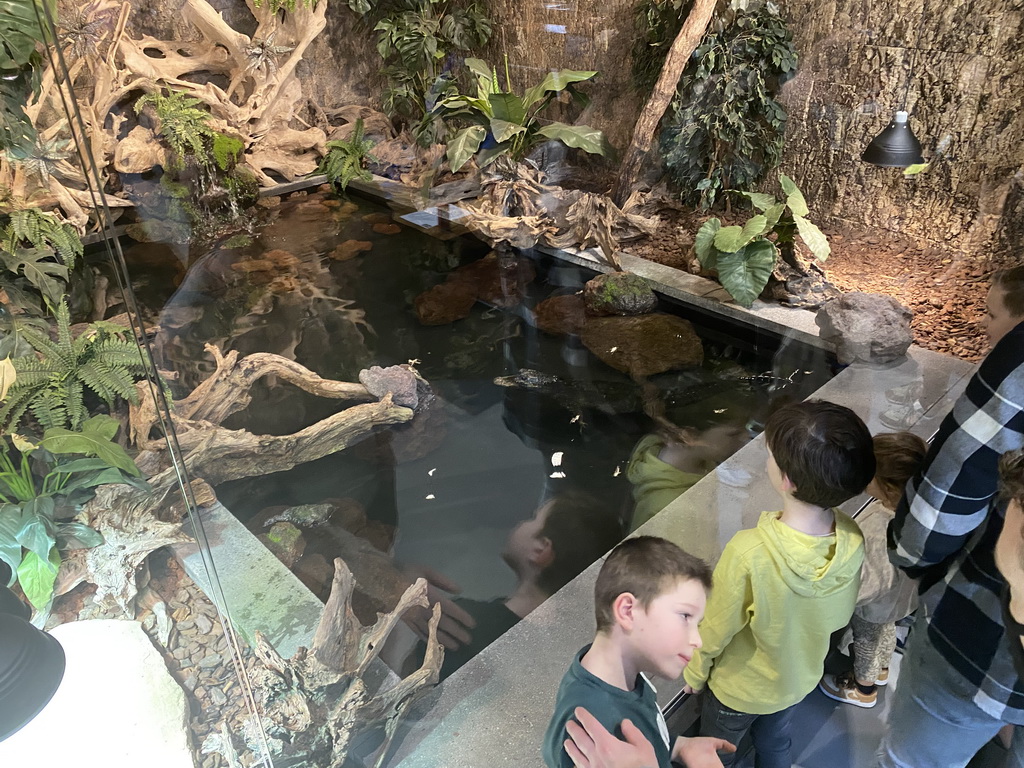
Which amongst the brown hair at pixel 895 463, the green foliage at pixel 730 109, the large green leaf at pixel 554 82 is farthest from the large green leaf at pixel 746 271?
the brown hair at pixel 895 463

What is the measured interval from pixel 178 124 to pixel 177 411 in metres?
1.63

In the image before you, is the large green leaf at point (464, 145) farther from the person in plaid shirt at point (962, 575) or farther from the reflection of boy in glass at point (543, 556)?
the person in plaid shirt at point (962, 575)

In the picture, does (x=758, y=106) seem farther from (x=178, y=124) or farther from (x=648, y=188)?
(x=178, y=124)

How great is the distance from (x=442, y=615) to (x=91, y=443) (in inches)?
45.3

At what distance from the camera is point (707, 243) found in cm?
341

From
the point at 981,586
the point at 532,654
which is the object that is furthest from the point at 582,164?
the point at 981,586

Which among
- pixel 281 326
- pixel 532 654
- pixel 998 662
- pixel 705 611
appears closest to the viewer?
pixel 998 662

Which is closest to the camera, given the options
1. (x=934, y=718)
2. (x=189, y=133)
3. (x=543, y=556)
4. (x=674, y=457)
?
(x=934, y=718)

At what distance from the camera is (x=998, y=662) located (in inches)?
37.6

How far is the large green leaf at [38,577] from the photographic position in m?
1.58

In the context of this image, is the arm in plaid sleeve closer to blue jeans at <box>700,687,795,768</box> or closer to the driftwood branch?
blue jeans at <box>700,687,795,768</box>

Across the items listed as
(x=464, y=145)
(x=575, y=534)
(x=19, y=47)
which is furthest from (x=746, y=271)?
(x=19, y=47)

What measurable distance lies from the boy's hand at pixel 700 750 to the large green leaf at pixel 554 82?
2972 millimetres

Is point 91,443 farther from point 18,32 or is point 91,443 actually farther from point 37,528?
point 18,32
